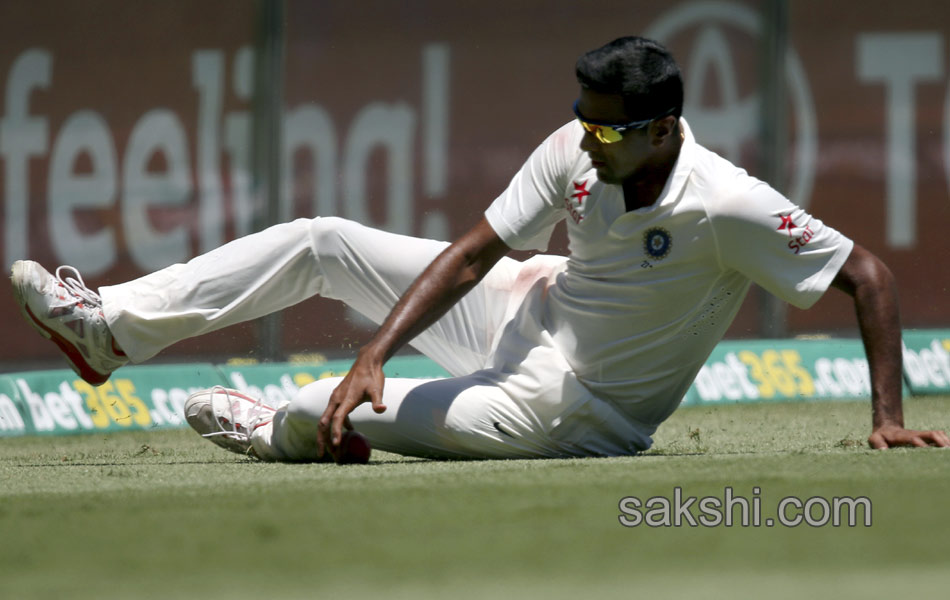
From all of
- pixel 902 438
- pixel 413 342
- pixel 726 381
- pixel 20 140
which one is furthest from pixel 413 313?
pixel 20 140

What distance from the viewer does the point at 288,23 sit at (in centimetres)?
761

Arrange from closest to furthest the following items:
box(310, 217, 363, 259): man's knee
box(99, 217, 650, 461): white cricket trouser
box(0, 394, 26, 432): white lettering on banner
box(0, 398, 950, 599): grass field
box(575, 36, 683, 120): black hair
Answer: box(0, 398, 950, 599): grass field → box(575, 36, 683, 120): black hair → box(99, 217, 650, 461): white cricket trouser → box(310, 217, 363, 259): man's knee → box(0, 394, 26, 432): white lettering on banner

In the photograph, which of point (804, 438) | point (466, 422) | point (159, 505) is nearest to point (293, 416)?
point (466, 422)

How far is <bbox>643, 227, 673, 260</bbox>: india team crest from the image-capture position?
4145 mm

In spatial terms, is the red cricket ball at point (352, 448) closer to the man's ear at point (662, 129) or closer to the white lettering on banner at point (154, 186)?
the man's ear at point (662, 129)

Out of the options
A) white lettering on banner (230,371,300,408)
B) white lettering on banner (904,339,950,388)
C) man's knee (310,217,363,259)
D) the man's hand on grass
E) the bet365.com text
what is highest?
man's knee (310,217,363,259)

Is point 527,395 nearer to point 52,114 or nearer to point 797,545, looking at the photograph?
point 797,545

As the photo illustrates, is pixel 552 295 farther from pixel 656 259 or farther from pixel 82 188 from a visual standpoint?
pixel 82 188

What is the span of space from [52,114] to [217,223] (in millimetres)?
961

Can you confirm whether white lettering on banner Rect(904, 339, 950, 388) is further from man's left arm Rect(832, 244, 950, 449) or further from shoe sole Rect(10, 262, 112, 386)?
shoe sole Rect(10, 262, 112, 386)

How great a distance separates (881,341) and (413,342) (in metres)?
1.39

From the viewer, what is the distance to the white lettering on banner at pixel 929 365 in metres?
7.35

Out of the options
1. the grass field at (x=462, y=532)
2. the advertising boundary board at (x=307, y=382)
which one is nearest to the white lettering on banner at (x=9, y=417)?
the advertising boundary board at (x=307, y=382)

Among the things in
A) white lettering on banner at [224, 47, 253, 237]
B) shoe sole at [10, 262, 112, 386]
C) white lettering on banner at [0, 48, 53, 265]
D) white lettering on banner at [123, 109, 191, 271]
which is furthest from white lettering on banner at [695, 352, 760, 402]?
shoe sole at [10, 262, 112, 386]
